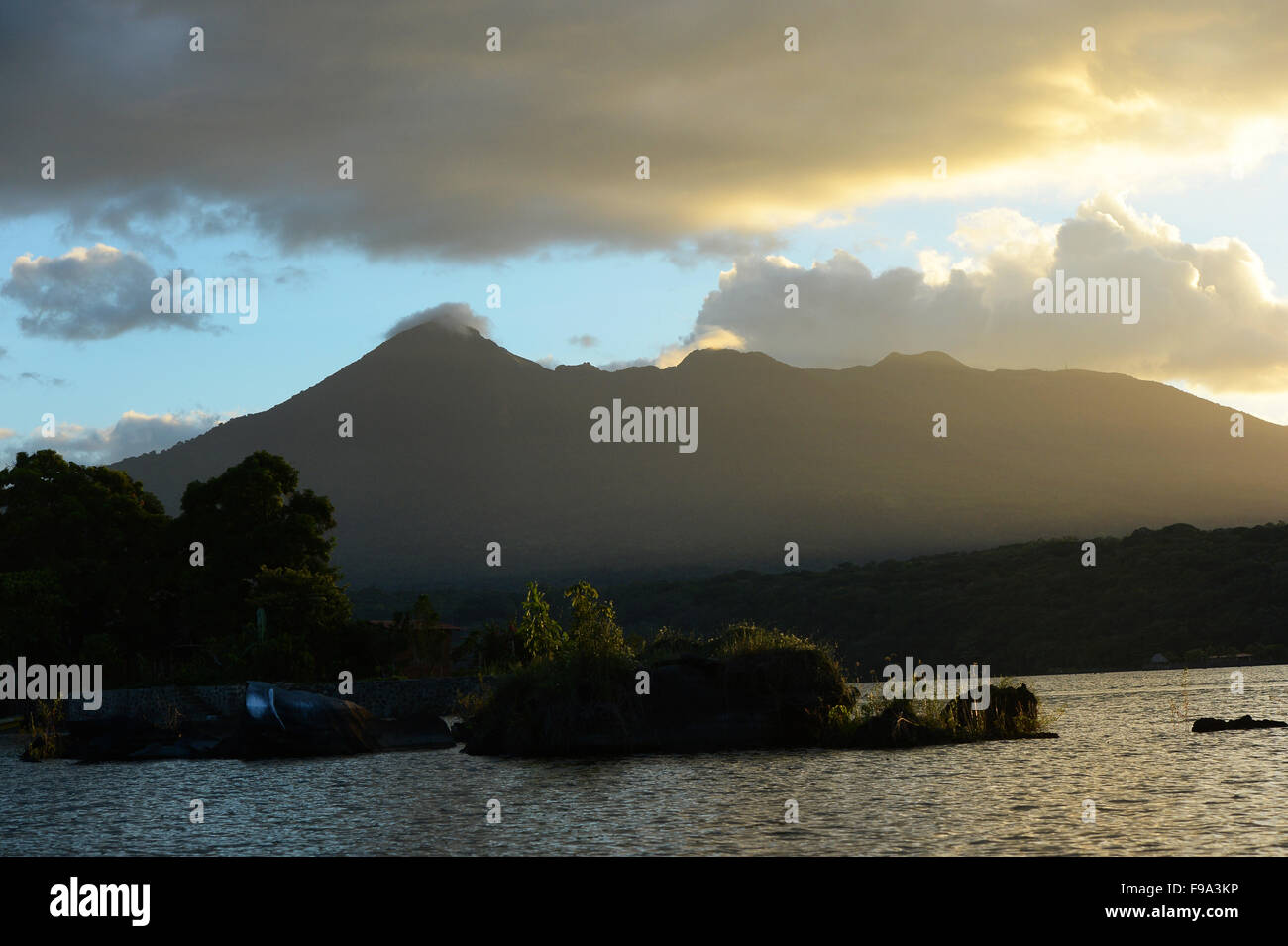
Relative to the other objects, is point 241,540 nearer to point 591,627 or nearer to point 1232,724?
point 591,627

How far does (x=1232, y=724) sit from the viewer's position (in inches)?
1956

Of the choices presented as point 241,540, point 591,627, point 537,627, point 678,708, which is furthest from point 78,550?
point 678,708

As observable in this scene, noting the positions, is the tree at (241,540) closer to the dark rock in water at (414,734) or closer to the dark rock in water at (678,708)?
the dark rock in water at (414,734)

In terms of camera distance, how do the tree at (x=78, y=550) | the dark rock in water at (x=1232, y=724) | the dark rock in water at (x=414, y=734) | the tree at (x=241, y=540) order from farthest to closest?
the tree at (x=78, y=550), the tree at (x=241, y=540), the dark rock in water at (x=414, y=734), the dark rock in water at (x=1232, y=724)

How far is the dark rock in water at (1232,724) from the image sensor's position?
4941 cm

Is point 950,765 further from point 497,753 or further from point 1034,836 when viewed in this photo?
point 497,753

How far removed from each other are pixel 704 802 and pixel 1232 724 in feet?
91.2

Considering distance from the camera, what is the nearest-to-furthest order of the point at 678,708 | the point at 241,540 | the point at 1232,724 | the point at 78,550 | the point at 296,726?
the point at 1232,724
the point at 678,708
the point at 296,726
the point at 241,540
the point at 78,550

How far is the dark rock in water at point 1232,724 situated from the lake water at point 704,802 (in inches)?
39.1

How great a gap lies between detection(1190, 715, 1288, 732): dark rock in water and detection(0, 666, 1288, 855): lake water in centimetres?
99

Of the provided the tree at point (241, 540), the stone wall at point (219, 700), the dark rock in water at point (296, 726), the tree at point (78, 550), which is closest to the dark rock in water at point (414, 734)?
the dark rock in water at point (296, 726)

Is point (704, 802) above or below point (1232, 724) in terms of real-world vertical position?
above
